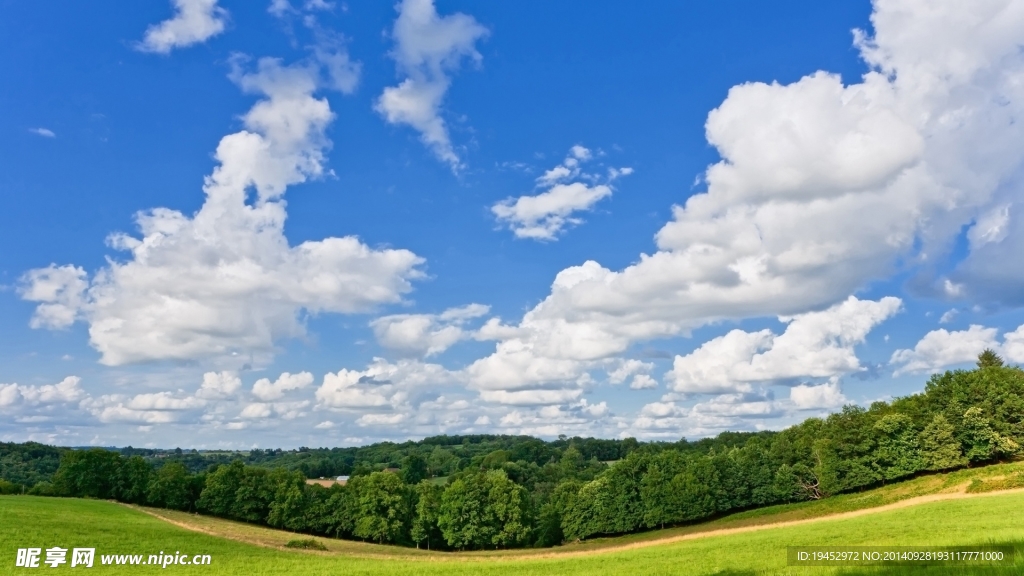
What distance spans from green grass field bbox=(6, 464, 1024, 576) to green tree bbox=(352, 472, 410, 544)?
20.8 meters

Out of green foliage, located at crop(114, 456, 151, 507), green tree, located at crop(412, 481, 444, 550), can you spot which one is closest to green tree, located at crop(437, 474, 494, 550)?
green tree, located at crop(412, 481, 444, 550)

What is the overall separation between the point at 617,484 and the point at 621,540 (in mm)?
16255

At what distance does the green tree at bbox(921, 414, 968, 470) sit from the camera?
88.0m

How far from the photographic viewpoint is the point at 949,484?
240 ft

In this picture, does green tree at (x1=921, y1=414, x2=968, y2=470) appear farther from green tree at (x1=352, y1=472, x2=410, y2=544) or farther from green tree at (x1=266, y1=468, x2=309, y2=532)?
green tree at (x1=266, y1=468, x2=309, y2=532)

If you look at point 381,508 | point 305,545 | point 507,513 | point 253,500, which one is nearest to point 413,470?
point 253,500

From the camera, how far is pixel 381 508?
96812mm

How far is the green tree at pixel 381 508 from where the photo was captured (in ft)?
310

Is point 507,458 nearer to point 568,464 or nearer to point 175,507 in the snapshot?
point 568,464

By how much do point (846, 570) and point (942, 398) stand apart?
112025mm

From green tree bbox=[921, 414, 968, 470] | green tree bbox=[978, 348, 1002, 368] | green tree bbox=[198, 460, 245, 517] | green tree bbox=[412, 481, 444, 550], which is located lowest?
green tree bbox=[412, 481, 444, 550]

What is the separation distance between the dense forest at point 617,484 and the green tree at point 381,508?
0.18 meters

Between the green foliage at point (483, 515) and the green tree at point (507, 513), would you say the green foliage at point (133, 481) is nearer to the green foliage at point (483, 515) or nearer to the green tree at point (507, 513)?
the green foliage at point (483, 515)

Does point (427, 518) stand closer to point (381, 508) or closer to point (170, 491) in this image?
point (381, 508)
